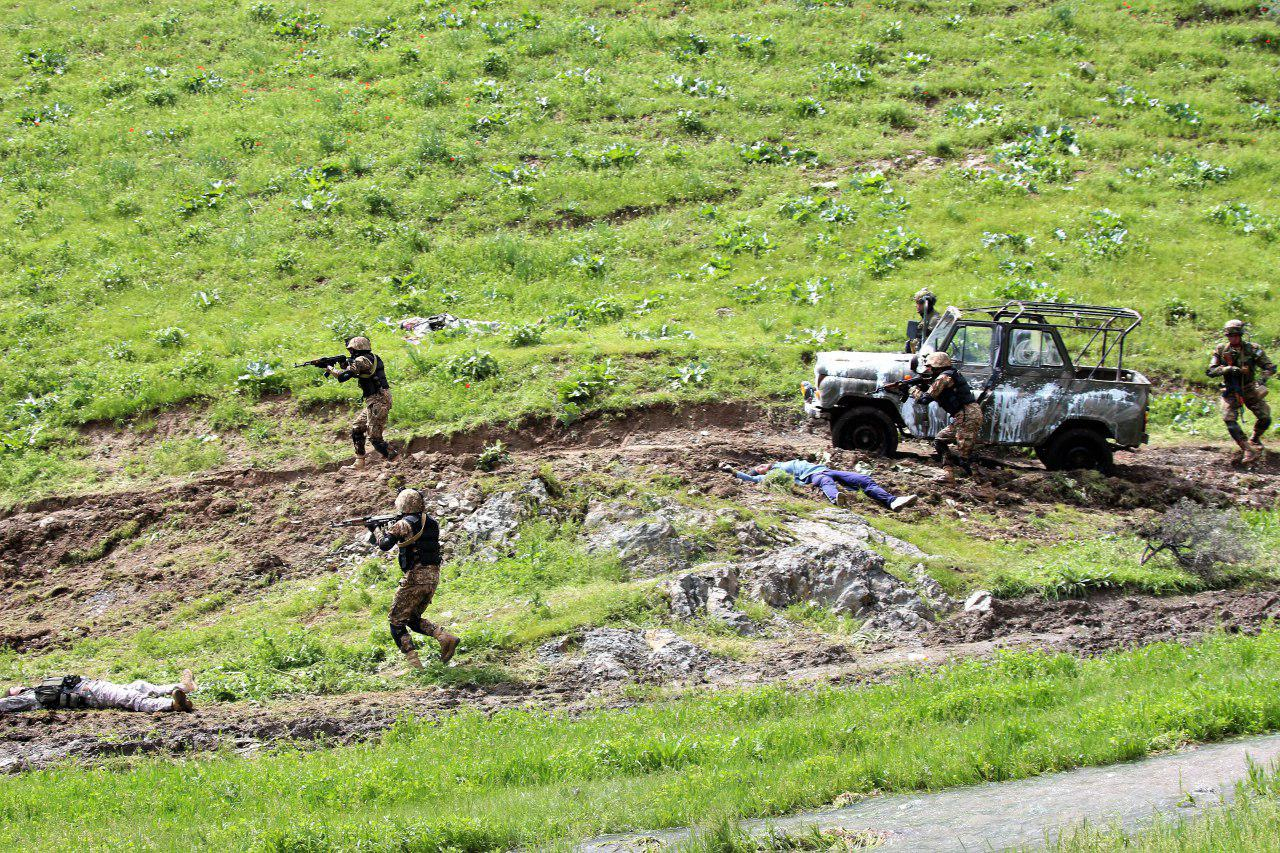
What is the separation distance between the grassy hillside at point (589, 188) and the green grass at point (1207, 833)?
11735 mm

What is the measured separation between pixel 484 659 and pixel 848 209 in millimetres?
15868

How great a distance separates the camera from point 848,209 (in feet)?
78.5

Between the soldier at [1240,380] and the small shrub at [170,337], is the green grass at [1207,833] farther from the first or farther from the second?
the small shrub at [170,337]

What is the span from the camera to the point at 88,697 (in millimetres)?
10422

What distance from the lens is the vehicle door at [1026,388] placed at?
1526 centimetres

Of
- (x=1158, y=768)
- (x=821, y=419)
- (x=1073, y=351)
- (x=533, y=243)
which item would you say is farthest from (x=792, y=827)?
(x=533, y=243)

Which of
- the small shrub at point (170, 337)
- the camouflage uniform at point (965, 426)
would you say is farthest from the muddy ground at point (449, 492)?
the small shrub at point (170, 337)

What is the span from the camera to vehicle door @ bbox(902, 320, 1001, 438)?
15328mm

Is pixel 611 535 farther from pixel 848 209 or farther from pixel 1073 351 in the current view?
pixel 848 209

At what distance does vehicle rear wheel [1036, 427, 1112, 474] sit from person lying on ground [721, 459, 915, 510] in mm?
2793

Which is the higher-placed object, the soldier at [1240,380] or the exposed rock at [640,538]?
the soldier at [1240,380]

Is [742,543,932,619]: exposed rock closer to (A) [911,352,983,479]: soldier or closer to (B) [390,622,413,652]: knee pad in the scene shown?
(A) [911,352,983,479]: soldier

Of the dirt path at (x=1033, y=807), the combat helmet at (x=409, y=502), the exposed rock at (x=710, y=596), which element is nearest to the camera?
the dirt path at (x=1033, y=807)

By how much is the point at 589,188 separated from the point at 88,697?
1747cm
